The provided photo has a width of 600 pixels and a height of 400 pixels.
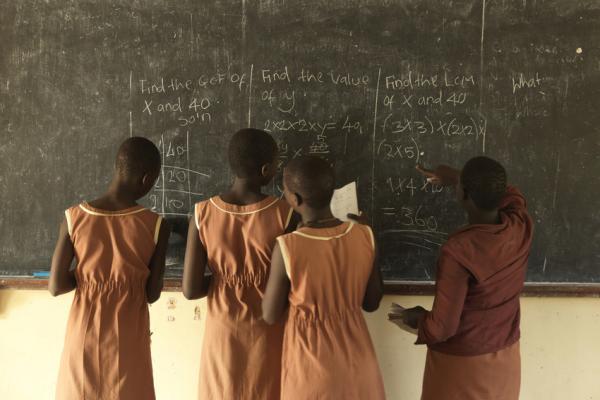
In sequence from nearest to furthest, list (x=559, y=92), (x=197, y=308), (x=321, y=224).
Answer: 1. (x=321, y=224)
2. (x=559, y=92)
3. (x=197, y=308)

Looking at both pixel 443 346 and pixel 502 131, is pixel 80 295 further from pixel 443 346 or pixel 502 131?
pixel 502 131

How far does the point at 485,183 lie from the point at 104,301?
1407mm

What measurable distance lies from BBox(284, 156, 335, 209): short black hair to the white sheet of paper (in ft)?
1.87

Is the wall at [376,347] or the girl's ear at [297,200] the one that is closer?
the girl's ear at [297,200]

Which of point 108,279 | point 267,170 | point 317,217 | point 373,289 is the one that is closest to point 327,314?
point 373,289

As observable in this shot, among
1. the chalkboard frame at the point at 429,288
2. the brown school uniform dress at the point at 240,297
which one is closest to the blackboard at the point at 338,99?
the chalkboard frame at the point at 429,288

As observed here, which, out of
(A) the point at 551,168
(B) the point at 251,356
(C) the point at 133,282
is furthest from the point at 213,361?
(A) the point at 551,168

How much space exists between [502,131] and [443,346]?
1.06 m

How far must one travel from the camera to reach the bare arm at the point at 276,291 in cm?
156

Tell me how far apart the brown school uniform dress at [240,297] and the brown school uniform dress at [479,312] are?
58 centimetres

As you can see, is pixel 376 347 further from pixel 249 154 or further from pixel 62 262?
pixel 62 262

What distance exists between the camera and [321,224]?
1.59 metres

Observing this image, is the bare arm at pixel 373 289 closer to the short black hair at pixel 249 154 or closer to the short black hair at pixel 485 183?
the short black hair at pixel 485 183

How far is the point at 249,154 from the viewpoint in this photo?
1.74 m
